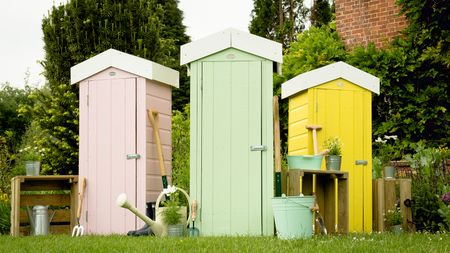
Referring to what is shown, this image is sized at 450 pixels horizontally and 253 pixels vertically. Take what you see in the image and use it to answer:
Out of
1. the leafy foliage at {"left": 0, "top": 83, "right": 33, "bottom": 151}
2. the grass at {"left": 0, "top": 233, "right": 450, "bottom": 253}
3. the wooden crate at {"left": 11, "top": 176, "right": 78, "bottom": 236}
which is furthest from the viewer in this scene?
the leafy foliage at {"left": 0, "top": 83, "right": 33, "bottom": 151}

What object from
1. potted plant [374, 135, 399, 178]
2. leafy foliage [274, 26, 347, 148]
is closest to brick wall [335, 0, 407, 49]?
leafy foliage [274, 26, 347, 148]

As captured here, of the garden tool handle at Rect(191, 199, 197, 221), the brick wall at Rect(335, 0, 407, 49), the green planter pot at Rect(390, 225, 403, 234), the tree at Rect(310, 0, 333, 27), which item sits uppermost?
the tree at Rect(310, 0, 333, 27)

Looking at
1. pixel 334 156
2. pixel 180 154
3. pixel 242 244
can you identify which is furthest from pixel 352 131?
pixel 180 154

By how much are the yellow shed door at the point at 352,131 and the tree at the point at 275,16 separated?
15.9 m

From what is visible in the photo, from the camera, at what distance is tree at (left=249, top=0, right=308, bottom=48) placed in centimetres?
2486

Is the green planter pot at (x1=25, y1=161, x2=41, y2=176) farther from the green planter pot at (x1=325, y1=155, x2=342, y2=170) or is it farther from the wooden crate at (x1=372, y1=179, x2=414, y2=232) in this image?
the wooden crate at (x1=372, y1=179, x2=414, y2=232)

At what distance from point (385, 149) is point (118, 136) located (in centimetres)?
496

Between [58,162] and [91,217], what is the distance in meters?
4.88

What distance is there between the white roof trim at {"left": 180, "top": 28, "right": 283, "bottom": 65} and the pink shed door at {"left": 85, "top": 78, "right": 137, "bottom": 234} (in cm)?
93

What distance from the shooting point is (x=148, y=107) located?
8625 mm

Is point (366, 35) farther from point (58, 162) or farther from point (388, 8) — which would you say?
point (58, 162)

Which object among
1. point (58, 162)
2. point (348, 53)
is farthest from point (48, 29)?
point (348, 53)

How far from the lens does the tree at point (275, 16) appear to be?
24859 millimetres

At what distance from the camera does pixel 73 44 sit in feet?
45.7
